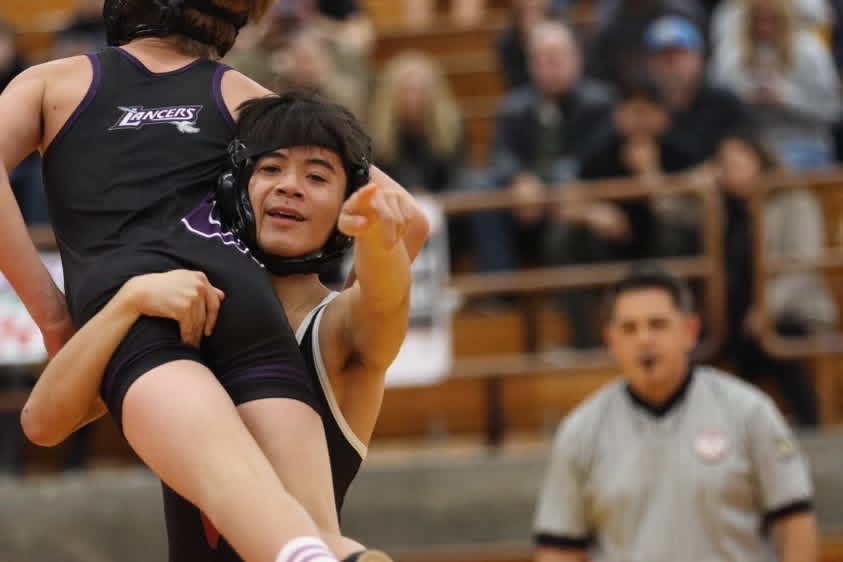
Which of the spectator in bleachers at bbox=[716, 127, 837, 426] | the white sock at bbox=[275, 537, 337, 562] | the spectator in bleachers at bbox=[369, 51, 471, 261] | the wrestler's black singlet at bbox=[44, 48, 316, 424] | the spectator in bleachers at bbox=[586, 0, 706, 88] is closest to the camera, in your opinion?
the white sock at bbox=[275, 537, 337, 562]

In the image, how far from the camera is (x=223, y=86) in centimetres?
358

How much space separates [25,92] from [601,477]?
2896 mm

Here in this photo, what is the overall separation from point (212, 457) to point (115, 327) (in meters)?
0.35

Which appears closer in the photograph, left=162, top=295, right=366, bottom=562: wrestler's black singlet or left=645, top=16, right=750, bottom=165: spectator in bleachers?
left=162, top=295, right=366, bottom=562: wrestler's black singlet

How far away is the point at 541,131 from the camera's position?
830cm

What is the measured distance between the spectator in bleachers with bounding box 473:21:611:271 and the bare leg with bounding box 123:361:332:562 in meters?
4.77

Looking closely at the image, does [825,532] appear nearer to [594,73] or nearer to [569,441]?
[569,441]

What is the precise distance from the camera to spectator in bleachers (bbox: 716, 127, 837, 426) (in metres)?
7.35

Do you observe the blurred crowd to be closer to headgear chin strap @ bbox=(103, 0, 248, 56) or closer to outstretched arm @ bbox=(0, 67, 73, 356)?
headgear chin strap @ bbox=(103, 0, 248, 56)

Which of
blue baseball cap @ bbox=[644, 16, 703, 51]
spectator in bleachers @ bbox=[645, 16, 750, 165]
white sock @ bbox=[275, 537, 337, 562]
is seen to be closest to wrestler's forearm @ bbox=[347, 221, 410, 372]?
white sock @ bbox=[275, 537, 337, 562]

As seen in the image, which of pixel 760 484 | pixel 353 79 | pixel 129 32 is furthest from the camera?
pixel 353 79

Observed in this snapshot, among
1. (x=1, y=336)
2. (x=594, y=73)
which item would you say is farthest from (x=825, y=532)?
(x=1, y=336)

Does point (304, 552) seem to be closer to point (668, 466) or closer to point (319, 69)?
point (668, 466)

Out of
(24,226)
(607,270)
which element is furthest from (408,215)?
(607,270)
